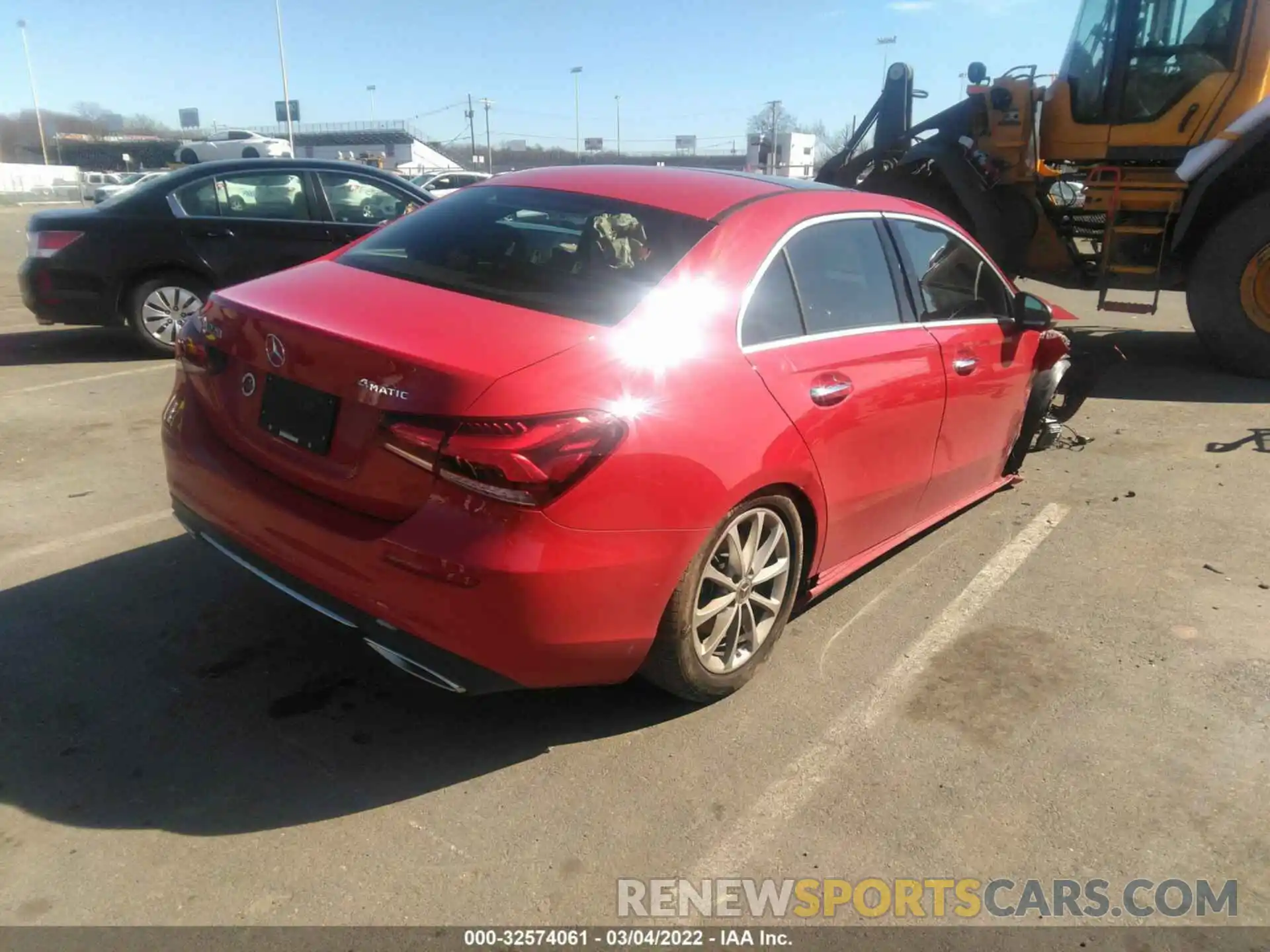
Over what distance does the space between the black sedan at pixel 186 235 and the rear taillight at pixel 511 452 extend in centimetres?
573

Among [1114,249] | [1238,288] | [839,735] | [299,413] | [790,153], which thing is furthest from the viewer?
[790,153]

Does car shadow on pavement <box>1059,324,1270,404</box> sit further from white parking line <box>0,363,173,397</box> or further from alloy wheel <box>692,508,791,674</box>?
white parking line <box>0,363,173,397</box>

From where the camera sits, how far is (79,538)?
14.0 ft

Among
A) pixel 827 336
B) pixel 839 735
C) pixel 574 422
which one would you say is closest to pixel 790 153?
pixel 827 336

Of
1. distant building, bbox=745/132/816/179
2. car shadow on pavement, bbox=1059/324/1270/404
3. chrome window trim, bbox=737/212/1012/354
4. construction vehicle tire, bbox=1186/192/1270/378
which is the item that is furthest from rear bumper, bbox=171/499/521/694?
distant building, bbox=745/132/816/179

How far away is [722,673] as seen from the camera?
3166 millimetres

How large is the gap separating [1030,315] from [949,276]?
673 mm

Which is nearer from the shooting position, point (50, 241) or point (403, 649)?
point (403, 649)

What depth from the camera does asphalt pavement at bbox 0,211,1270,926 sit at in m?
2.42

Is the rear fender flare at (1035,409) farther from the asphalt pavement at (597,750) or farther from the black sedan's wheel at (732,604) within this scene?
the black sedan's wheel at (732,604)

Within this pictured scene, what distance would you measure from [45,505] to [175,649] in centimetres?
190

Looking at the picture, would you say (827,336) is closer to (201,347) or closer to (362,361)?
(362,361)

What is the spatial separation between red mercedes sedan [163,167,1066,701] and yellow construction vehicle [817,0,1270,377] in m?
6.17
